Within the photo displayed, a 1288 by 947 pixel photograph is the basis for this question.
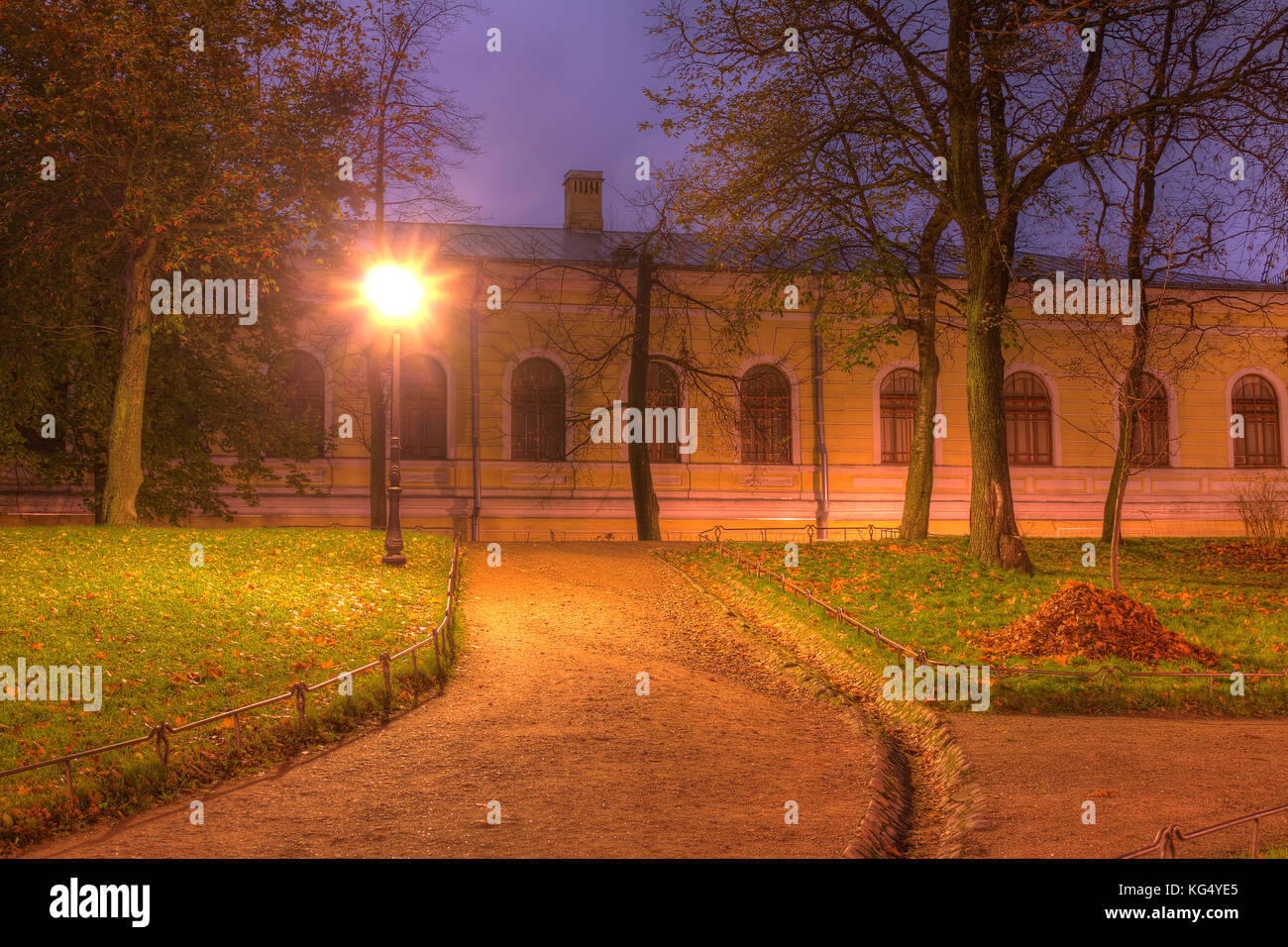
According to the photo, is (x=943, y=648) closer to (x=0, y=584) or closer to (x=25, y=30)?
(x=0, y=584)

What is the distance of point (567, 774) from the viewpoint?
7.61 meters

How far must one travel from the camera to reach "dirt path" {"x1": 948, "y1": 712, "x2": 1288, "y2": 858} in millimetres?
5965

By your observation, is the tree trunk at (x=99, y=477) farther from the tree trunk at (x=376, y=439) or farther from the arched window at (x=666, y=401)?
the arched window at (x=666, y=401)

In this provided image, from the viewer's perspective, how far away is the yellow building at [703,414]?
27.0 meters

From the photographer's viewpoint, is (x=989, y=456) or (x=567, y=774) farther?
(x=989, y=456)

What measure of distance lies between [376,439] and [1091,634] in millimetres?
16044

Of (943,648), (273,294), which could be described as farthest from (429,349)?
(943,648)

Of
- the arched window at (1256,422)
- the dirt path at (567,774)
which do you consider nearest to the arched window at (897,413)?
the arched window at (1256,422)

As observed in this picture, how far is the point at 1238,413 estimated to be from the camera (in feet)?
102

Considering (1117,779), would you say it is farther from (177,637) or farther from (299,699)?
(177,637)

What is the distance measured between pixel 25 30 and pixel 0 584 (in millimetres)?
10085

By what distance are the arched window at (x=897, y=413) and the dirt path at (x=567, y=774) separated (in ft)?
58.2

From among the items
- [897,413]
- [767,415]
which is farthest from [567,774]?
[897,413]

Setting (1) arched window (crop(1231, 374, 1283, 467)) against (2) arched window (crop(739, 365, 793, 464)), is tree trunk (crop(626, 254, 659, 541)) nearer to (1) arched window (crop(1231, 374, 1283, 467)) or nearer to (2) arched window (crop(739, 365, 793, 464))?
(2) arched window (crop(739, 365, 793, 464))
